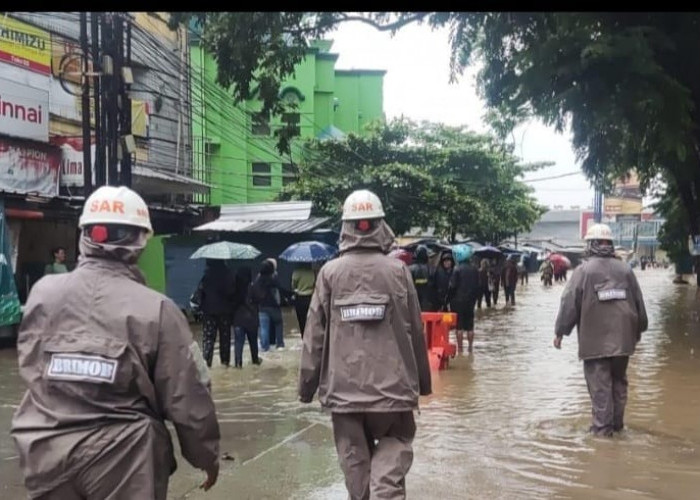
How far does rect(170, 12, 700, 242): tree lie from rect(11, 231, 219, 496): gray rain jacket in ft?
18.3

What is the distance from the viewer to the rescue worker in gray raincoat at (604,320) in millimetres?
6969

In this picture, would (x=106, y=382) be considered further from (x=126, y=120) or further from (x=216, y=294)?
(x=126, y=120)

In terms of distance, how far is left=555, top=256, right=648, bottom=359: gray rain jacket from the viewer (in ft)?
22.8

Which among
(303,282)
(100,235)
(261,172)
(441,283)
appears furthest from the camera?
(261,172)

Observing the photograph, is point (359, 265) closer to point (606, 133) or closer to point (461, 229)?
point (606, 133)

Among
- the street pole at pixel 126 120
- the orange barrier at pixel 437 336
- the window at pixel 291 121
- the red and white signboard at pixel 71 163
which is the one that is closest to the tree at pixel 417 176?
the red and white signboard at pixel 71 163

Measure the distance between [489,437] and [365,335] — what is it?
3.24m

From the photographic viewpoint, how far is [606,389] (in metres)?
7.03

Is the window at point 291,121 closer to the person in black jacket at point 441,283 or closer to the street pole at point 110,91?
the street pole at point 110,91

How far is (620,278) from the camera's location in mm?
7062

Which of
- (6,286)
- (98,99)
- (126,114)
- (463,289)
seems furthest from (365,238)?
(6,286)

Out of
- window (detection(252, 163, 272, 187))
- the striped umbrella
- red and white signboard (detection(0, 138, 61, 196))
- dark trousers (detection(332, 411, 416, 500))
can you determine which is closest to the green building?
window (detection(252, 163, 272, 187))

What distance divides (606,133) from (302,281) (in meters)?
4.83

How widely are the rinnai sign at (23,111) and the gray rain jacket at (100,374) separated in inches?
500
